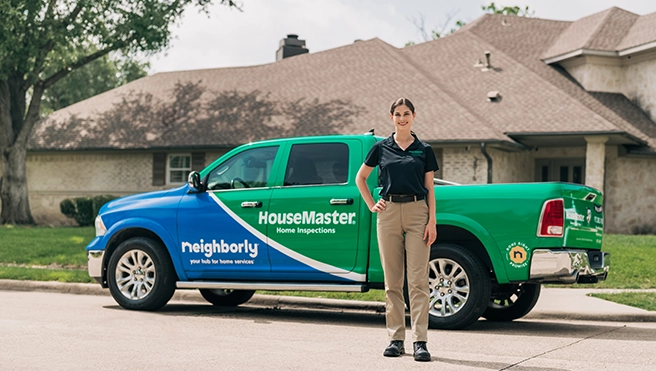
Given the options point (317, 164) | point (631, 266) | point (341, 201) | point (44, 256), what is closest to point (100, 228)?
point (317, 164)

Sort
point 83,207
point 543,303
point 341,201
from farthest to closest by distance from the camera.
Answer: point 83,207 < point 543,303 < point 341,201

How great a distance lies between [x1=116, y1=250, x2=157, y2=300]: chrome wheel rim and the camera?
1066 cm

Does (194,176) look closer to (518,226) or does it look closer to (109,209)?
(109,209)

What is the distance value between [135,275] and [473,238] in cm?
423

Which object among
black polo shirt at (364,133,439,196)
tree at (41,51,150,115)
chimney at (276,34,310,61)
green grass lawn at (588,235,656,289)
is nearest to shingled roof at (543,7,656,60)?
green grass lawn at (588,235,656,289)

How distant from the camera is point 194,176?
10.3 meters

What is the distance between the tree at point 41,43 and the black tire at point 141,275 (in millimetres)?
19628

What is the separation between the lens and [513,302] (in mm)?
10289

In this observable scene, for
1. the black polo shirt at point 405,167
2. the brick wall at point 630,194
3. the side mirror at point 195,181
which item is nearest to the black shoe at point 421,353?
the black polo shirt at point 405,167

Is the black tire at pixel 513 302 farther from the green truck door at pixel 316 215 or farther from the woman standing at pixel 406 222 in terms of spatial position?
the woman standing at pixel 406 222

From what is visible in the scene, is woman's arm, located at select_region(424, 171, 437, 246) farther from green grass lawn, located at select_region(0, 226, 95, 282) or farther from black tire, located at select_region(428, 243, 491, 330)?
green grass lawn, located at select_region(0, 226, 95, 282)

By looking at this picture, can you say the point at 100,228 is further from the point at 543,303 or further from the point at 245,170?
the point at 543,303

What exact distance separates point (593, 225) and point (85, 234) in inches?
700

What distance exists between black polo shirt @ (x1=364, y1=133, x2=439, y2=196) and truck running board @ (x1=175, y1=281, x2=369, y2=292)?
2453 millimetres
